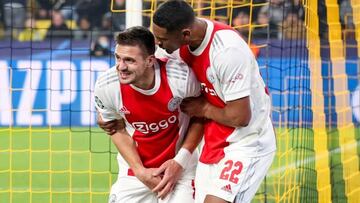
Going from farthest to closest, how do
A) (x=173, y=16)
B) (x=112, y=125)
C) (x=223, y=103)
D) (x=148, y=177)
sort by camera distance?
(x=112, y=125) → (x=148, y=177) → (x=223, y=103) → (x=173, y=16)

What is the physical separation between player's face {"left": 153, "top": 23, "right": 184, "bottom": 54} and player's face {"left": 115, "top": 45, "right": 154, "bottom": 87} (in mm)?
178

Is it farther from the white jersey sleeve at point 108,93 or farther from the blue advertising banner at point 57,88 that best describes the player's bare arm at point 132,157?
the blue advertising banner at point 57,88

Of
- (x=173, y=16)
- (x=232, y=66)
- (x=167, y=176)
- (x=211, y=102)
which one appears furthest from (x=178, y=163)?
(x=173, y=16)

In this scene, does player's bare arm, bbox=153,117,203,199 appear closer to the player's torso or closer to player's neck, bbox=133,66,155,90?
the player's torso

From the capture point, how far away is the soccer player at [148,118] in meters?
5.41

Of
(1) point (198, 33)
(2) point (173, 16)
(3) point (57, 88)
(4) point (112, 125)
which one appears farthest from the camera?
(3) point (57, 88)

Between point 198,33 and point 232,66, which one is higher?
point 198,33

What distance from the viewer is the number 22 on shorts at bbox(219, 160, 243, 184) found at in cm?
550

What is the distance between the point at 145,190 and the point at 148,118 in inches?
19.6

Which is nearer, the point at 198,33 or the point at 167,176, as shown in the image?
the point at 198,33

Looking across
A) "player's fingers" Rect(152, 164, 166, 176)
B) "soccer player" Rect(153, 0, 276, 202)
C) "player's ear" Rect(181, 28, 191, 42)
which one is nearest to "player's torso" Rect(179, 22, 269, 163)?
"soccer player" Rect(153, 0, 276, 202)

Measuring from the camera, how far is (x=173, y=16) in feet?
17.1

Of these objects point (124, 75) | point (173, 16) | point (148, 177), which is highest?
point (173, 16)

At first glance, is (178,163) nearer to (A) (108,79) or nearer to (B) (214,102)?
(B) (214,102)
